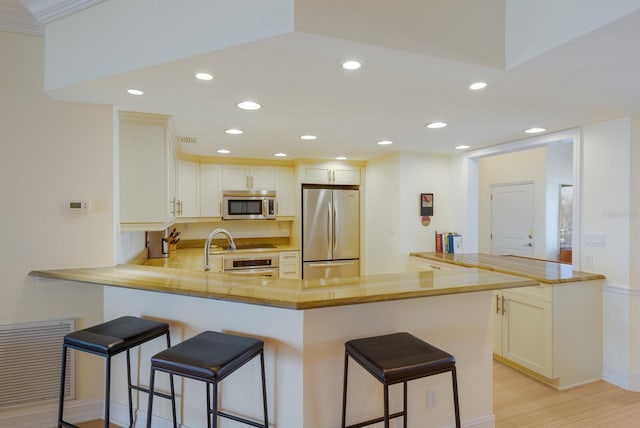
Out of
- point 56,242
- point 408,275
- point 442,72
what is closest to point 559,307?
point 408,275

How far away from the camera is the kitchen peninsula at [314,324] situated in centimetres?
166

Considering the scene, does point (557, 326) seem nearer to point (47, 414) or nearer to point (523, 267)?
point (523, 267)

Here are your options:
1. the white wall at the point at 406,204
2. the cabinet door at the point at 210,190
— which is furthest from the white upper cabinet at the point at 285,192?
the white wall at the point at 406,204

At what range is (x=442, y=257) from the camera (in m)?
3.65

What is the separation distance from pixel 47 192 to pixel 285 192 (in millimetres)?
2974

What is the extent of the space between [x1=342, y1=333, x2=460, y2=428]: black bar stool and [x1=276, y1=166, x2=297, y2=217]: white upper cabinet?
325 centimetres

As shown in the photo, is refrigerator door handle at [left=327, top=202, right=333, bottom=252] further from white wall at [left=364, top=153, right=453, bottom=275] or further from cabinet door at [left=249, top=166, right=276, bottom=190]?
cabinet door at [left=249, top=166, right=276, bottom=190]

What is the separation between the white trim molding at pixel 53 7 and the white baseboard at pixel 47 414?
240cm

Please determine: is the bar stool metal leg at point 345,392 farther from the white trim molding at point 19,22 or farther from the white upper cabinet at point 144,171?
the white trim molding at point 19,22

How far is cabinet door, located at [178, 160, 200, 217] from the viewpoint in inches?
168

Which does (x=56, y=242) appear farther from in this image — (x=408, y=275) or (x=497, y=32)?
(x=497, y=32)

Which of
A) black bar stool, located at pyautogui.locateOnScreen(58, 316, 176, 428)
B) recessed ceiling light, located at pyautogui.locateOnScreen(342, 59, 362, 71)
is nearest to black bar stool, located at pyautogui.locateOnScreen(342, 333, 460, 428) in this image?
black bar stool, located at pyautogui.locateOnScreen(58, 316, 176, 428)

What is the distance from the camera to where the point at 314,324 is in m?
1.68

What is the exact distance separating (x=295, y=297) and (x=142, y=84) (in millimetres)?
1498
